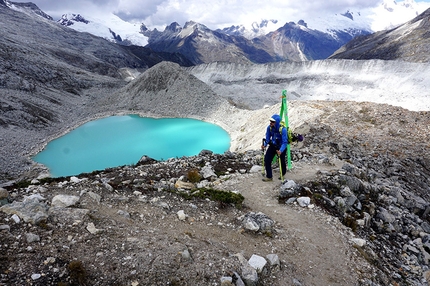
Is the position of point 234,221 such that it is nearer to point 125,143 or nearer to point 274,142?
point 274,142

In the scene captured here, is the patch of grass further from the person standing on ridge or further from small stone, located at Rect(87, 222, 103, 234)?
small stone, located at Rect(87, 222, 103, 234)

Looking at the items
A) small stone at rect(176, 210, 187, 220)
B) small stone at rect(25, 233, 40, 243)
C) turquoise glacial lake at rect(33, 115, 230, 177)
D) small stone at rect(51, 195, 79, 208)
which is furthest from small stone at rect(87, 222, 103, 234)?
turquoise glacial lake at rect(33, 115, 230, 177)

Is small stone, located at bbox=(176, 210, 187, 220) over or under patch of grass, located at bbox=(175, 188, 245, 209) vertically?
Answer: over

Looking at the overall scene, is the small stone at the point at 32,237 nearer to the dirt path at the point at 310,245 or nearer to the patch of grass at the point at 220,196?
the patch of grass at the point at 220,196

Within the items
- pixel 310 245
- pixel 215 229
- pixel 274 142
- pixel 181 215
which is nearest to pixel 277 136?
pixel 274 142

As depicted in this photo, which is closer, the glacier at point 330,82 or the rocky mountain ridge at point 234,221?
the rocky mountain ridge at point 234,221

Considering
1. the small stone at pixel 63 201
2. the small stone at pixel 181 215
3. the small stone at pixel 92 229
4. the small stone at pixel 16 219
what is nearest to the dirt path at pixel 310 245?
the small stone at pixel 181 215
